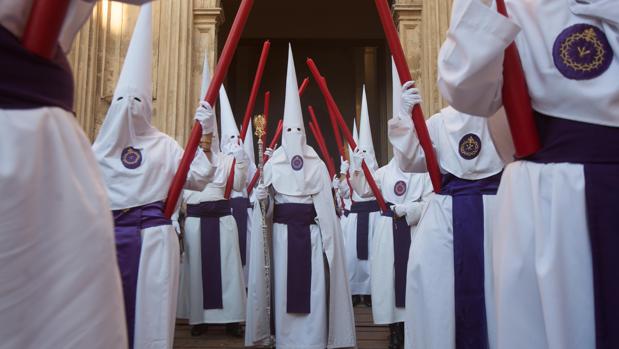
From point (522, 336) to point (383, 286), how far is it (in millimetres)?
4676

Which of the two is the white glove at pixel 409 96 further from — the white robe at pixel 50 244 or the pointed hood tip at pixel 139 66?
the white robe at pixel 50 244

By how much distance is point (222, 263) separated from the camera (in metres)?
6.16

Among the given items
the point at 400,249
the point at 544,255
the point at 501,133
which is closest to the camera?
the point at 544,255

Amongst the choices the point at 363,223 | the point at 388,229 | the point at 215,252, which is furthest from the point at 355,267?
the point at 215,252

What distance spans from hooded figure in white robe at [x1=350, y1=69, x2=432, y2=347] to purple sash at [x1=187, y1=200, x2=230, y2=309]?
147cm

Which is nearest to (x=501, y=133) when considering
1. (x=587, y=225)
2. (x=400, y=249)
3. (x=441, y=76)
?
(x=441, y=76)

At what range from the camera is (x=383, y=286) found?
621 cm

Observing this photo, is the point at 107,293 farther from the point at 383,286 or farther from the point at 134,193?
the point at 383,286

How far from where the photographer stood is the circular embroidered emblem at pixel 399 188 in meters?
5.98

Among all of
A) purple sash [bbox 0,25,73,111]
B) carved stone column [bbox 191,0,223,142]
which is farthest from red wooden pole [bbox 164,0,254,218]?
carved stone column [bbox 191,0,223,142]

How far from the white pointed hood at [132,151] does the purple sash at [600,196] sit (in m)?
2.39

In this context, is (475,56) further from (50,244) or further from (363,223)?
(363,223)

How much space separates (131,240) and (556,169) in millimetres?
2493

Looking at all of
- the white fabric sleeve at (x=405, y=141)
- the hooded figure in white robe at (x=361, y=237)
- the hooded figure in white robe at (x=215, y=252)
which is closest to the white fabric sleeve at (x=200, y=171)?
the white fabric sleeve at (x=405, y=141)
